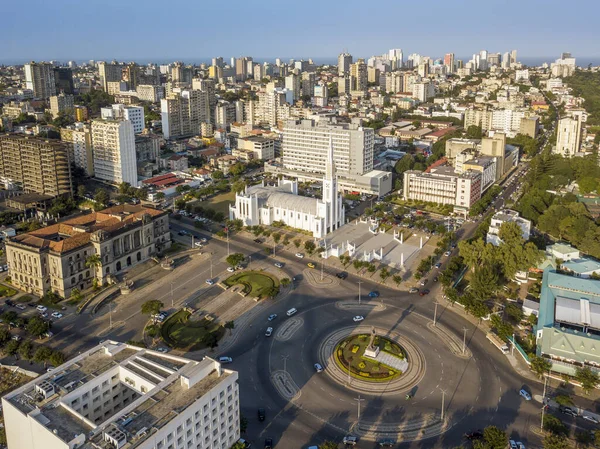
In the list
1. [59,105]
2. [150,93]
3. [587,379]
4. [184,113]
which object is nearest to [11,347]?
[587,379]

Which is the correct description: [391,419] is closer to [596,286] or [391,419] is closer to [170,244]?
[596,286]

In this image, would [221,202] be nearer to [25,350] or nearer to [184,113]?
[25,350]

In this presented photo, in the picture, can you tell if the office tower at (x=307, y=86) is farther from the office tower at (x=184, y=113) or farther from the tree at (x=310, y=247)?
the tree at (x=310, y=247)

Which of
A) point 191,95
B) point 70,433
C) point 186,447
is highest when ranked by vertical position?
point 191,95

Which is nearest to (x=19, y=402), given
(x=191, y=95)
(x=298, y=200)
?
(x=298, y=200)

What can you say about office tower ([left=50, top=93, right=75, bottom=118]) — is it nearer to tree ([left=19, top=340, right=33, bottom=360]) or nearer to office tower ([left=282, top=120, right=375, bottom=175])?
office tower ([left=282, top=120, right=375, bottom=175])

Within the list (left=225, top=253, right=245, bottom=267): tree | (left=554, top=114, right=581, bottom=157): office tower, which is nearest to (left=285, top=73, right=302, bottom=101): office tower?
(left=554, top=114, right=581, bottom=157): office tower
